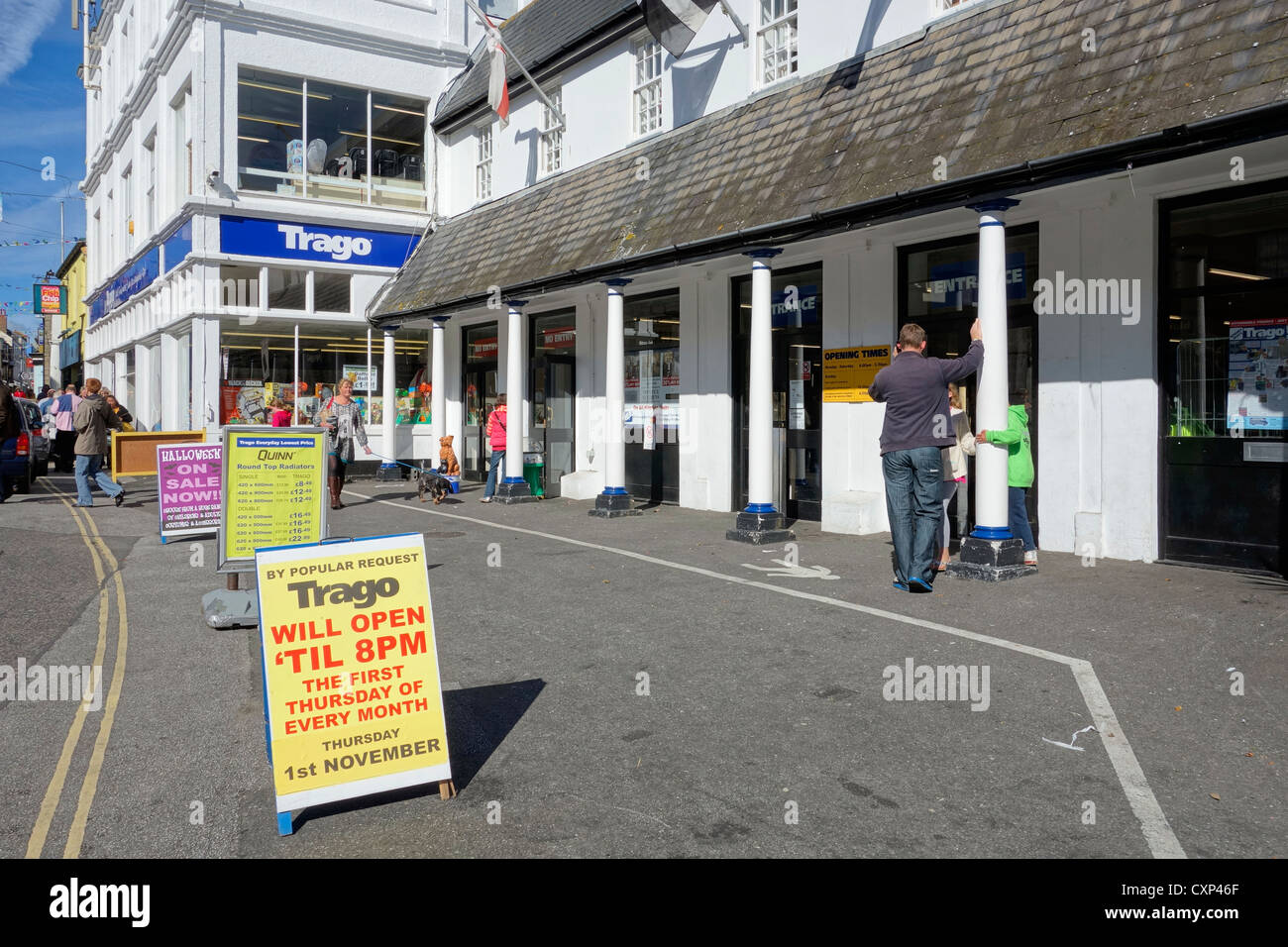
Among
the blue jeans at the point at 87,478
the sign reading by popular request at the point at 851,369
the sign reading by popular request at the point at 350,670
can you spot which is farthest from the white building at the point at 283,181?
the sign reading by popular request at the point at 350,670

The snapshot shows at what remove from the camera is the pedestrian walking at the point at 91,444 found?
1514cm

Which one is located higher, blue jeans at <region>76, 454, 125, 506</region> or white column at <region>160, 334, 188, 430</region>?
white column at <region>160, 334, 188, 430</region>

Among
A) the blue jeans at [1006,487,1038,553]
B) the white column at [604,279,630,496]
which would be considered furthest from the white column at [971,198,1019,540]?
the white column at [604,279,630,496]

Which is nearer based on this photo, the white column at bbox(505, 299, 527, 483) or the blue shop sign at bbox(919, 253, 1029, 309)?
the blue shop sign at bbox(919, 253, 1029, 309)

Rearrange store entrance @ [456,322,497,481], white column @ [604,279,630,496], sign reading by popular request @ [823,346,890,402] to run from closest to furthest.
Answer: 1. sign reading by popular request @ [823,346,890,402]
2. white column @ [604,279,630,496]
3. store entrance @ [456,322,497,481]

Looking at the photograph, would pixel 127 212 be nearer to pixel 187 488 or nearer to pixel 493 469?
pixel 493 469

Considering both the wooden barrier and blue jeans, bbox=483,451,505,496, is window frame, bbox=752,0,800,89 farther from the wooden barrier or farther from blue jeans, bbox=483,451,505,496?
the wooden barrier

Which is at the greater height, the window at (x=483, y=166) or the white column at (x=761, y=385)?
the window at (x=483, y=166)

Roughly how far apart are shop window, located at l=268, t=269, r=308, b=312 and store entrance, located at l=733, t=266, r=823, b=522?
13053mm

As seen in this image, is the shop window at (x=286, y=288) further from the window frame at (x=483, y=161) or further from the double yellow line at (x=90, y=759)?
the double yellow line at (x=90, y=759)

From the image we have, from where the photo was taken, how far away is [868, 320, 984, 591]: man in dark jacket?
7941 mm

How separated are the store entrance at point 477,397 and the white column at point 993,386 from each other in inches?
524
